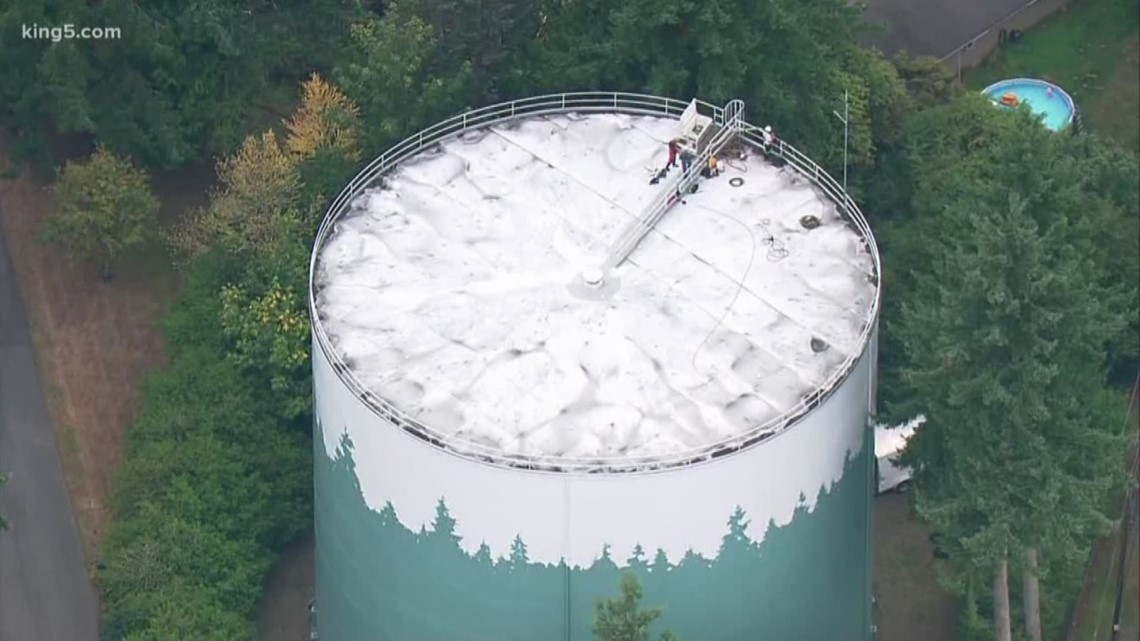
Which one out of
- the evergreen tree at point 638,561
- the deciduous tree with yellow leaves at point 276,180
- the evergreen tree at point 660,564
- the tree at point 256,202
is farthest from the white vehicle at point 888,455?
the tree at point 256,202

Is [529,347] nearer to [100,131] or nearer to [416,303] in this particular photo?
[416,303]

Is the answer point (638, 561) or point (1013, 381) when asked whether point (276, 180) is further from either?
point (1013, 381)

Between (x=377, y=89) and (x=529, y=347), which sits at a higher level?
(x=377, y=89)

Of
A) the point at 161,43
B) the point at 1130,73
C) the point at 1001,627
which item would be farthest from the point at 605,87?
the point at 1130,73

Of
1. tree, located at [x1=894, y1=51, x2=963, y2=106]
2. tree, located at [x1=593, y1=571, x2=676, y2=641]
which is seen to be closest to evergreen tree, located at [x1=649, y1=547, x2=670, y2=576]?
tree, located at [x1=593, y1=571, x2=676, y2=641]

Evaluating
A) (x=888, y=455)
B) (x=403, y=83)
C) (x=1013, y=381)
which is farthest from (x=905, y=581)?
(x=403, y=83)
